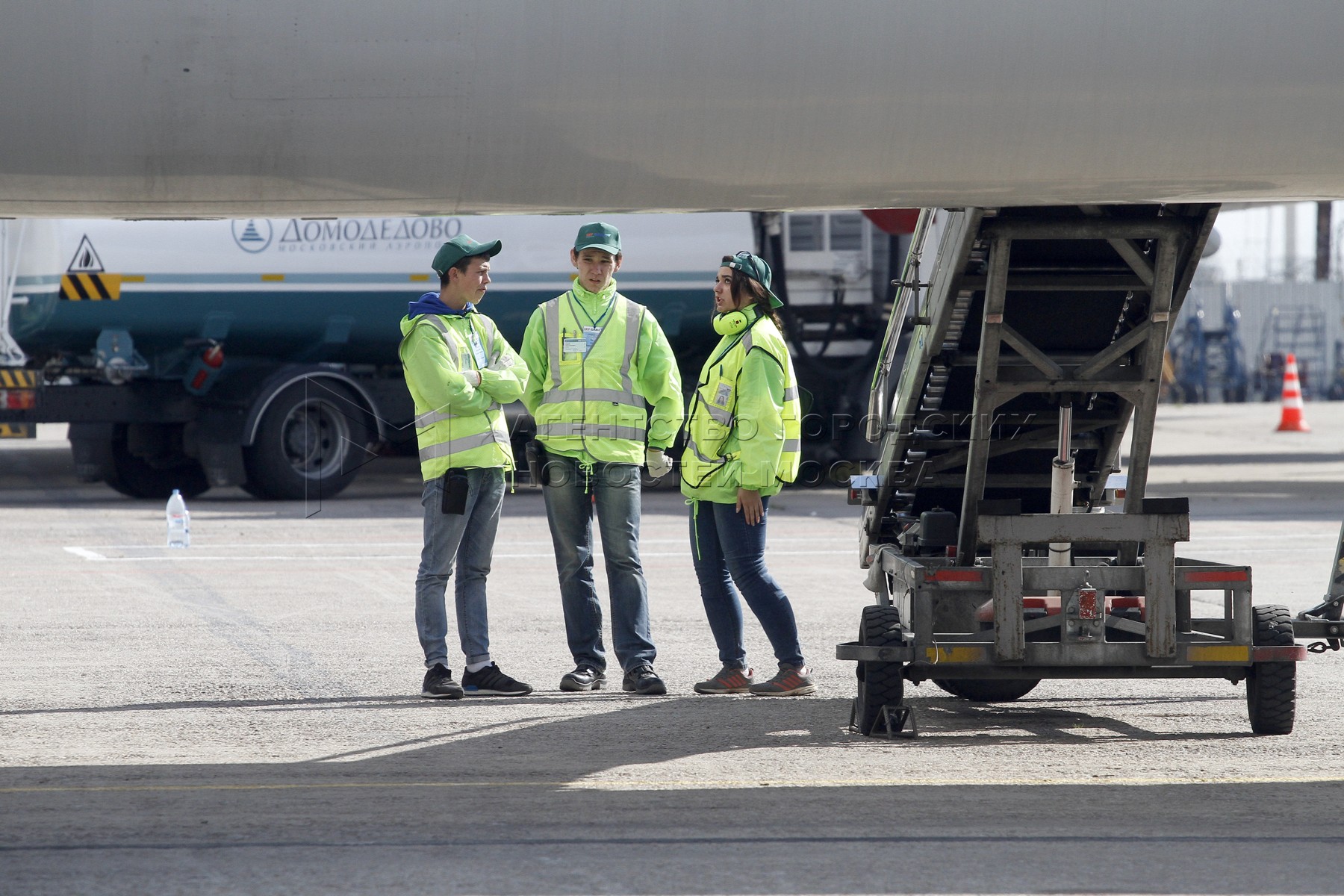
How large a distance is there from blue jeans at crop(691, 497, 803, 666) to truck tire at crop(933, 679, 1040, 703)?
67 centimetres

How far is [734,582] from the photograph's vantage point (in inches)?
286

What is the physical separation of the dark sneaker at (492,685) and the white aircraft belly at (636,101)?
2464mm

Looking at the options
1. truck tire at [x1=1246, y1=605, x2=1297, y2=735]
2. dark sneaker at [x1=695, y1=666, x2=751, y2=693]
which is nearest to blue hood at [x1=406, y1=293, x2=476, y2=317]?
dark sneaker at [x1=695, y1=666, x2=751, y2=693]

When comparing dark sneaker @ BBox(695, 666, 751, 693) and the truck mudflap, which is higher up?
the truck mudflap

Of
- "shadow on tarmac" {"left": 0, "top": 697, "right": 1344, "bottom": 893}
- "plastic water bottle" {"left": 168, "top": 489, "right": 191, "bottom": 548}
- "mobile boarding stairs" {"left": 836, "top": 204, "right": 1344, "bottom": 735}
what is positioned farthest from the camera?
"plastic water bottle" {"left": 168, "top": 489, "right": 191, "bottom": 548}

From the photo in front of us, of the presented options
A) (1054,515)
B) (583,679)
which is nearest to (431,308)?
(583,679)

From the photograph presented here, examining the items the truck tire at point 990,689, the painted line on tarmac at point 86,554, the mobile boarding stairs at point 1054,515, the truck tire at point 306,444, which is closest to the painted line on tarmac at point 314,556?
the painted line on tarmac at point 86,554

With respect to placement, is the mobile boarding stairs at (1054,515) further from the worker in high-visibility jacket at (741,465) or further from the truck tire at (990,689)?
the worker in high-visibility jacket at (741,465)

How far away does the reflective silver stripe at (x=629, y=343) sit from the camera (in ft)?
23.7

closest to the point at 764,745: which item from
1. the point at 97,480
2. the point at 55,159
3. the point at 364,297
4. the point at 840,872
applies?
the point at 840,872

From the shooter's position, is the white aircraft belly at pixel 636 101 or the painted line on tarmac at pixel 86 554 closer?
the white aircraft belly at pixel 636 101

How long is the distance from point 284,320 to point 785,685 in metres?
10.4

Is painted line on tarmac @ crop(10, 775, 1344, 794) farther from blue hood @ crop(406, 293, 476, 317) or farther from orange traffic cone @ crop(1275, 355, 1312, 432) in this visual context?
orange traffic cone @ crop(1275, 355, 1312, 432)

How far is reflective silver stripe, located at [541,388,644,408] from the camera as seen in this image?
23.5 feet
